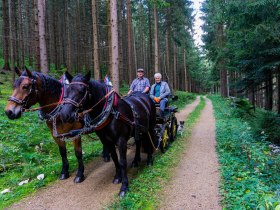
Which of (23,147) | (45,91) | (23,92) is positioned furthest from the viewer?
(23,147)

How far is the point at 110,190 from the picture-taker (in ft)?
15.6

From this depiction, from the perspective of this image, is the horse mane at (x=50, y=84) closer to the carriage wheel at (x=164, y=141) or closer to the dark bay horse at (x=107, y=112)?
the dark bay horse at (x=107, y=112)

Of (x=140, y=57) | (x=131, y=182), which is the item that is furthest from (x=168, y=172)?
(x=140, y=57)

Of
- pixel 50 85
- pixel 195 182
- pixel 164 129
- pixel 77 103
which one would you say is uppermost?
pixel 50 85

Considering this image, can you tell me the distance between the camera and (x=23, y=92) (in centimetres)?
443

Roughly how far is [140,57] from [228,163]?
3307 cm

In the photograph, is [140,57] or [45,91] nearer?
[45,91]

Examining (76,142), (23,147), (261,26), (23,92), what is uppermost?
(261,26)

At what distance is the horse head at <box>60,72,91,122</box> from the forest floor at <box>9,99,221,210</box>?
1662 millimetres

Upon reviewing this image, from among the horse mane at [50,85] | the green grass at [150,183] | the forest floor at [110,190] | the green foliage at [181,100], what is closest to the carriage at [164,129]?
the green grass at [150,183]

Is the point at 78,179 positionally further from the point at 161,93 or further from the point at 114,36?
the point at 114,36

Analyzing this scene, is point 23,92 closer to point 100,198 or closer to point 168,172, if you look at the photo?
point 100,198

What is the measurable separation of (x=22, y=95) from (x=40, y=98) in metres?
0.50

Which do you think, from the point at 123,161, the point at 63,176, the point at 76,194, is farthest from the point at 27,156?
the point at 123,161
